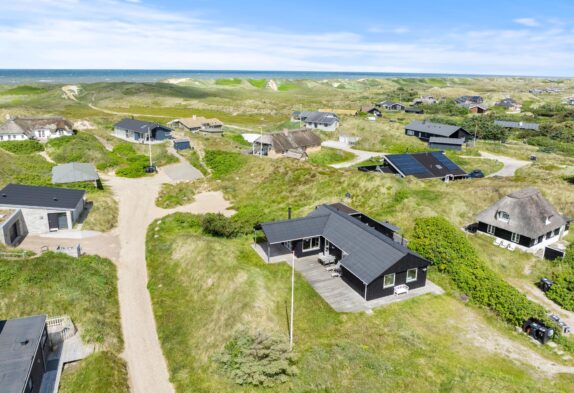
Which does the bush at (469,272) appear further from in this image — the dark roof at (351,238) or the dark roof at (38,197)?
the dark roof at (38,197)

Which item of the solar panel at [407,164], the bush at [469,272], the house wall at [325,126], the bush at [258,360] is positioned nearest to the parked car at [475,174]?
the solar panel at [407,164]

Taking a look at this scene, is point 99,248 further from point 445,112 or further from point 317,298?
point 445,112

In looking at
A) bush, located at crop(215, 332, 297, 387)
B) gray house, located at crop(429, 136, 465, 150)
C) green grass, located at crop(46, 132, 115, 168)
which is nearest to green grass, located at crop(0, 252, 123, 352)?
bush, located at crop(215, 332, 297, 387)

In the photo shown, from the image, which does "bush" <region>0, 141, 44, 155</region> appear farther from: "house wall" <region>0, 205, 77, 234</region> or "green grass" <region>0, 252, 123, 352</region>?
"green grass" <region>0, 252, 123, 352</region>

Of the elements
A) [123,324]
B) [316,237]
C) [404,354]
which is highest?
[316,237]

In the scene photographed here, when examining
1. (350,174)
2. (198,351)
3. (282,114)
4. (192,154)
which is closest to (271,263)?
(198,351)

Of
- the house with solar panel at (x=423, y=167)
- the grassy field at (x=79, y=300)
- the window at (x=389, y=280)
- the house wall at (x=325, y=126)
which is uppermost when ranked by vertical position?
the house wall at (x=325, y=126)

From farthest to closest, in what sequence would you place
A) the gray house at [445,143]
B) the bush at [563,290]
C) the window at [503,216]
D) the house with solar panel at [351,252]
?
the gray house at [445,143], the window at [503,216], the bush at [563,290], the house with solar panel at [351,252]
